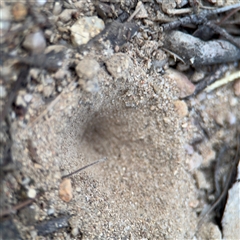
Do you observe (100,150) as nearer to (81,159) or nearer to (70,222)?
(81,159)

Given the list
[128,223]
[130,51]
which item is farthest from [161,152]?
[130,51]

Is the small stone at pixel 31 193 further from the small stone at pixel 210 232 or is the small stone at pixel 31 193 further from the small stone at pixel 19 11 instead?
the small stone at pixel 210 232

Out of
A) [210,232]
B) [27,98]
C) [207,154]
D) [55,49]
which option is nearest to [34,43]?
[55,49]

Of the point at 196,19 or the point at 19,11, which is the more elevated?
the point at 19,11

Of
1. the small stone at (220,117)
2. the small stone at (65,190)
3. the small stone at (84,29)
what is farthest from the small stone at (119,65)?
the small stone at (220,117)

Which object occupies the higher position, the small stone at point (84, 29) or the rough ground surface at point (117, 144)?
the small stone at point (84, 29)

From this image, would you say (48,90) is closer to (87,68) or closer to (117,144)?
(87,68)
